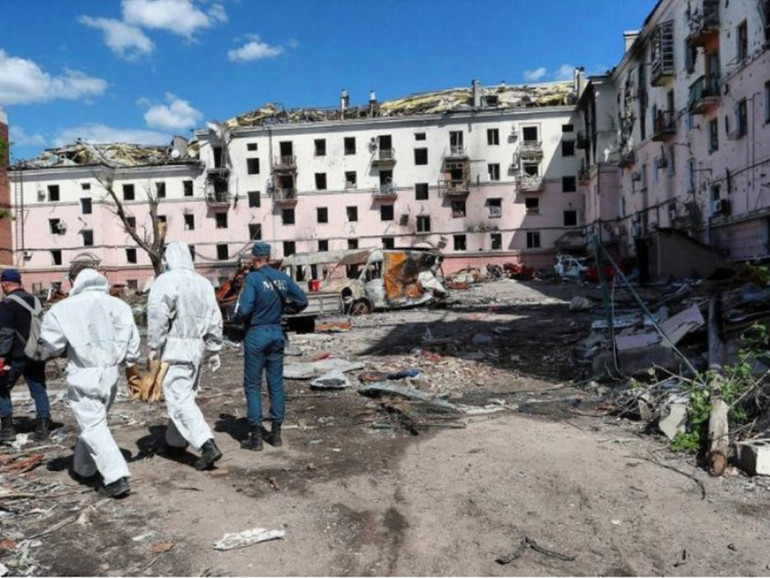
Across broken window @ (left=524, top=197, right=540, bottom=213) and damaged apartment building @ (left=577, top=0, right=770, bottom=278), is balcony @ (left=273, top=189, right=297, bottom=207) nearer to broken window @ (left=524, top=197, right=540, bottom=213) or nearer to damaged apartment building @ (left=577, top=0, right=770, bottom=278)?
broken window @ (left=524, top=197, right=540, bottom=213)

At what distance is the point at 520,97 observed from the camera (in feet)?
163

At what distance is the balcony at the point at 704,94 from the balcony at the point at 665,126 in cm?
339

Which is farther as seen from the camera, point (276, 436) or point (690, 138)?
point (690, 138)

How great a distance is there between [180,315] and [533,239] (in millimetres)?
42606

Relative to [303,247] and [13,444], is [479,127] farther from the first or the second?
[13,444]

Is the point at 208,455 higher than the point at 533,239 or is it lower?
lower

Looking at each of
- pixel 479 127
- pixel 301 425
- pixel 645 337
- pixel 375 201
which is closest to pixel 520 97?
pixel 479 127

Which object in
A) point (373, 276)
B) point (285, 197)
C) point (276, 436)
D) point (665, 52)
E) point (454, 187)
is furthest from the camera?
point (285, 197)

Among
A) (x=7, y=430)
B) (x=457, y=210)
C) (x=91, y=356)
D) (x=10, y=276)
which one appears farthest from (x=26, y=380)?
(x=457, y=210)

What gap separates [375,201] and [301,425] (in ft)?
132

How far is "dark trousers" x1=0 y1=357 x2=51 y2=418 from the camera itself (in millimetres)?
5977

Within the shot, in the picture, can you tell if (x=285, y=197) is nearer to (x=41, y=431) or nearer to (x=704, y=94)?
(x=704, y=94)

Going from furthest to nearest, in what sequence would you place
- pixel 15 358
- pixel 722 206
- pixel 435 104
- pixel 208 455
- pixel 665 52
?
1. pixel 435 104
2. pixel 665 52
3. pixel 722 206
4. pixel 15 358
5. pixel 208 455

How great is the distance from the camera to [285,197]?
1823 inches
